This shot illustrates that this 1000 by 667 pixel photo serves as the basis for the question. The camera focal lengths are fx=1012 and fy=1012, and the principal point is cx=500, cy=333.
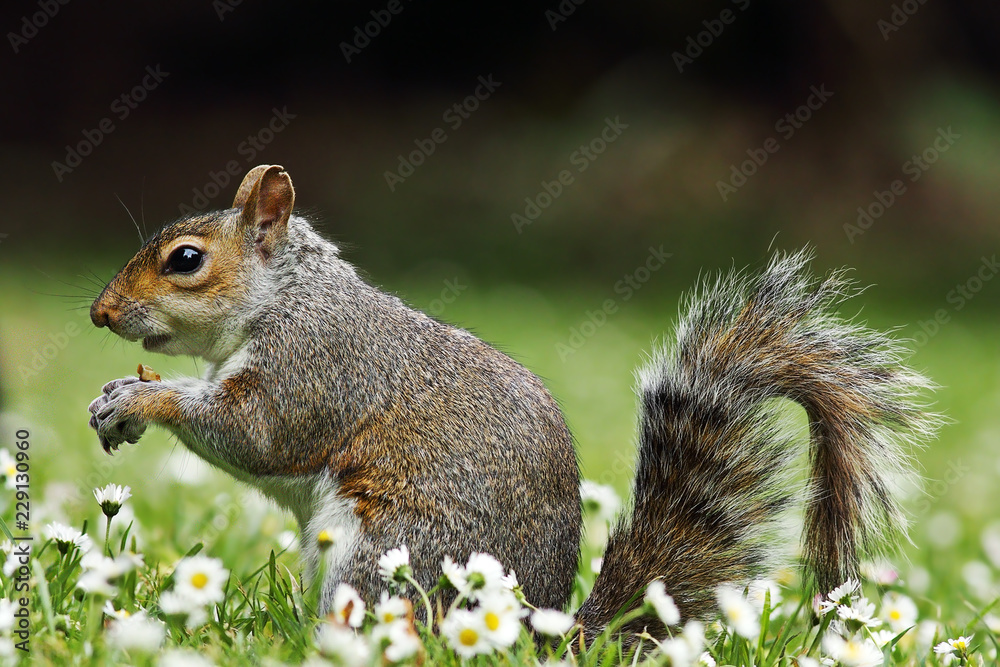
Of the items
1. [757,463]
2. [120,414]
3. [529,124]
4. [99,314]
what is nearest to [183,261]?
[99,314]

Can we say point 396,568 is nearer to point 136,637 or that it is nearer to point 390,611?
point 390,611

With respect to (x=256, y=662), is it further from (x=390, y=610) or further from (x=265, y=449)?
(x=265, y=449)

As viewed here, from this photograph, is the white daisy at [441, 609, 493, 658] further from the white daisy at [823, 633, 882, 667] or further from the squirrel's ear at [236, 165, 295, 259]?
the squirrel's ear at [236, 165, 295, 259]

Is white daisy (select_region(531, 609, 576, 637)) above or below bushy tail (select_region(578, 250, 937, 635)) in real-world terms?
below

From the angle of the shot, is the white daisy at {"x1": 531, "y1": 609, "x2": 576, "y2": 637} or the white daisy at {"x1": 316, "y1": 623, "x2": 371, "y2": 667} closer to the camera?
the white daisy at {"x1": 316, "y1": 623, "x2": 371, "y2": 667}

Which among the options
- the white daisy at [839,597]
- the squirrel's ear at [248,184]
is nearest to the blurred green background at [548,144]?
the squirrel's ear at [248,184]

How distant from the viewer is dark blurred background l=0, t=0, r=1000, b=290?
8.18 meters

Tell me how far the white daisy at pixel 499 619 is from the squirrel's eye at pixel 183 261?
0.99 metres

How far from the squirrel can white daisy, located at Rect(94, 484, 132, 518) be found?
0.17 m

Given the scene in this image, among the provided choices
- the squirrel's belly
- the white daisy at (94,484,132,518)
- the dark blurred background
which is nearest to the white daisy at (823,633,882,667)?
the squirrel's belly

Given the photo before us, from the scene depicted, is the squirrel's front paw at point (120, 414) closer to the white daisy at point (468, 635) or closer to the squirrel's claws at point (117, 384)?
the squirrel's claws at point (117, 384)

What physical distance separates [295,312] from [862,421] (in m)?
1.18

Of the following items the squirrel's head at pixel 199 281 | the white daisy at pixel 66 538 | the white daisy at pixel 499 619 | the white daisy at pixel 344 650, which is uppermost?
the squirrel's head at pixel 199 281

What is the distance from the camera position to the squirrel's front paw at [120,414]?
204cm
